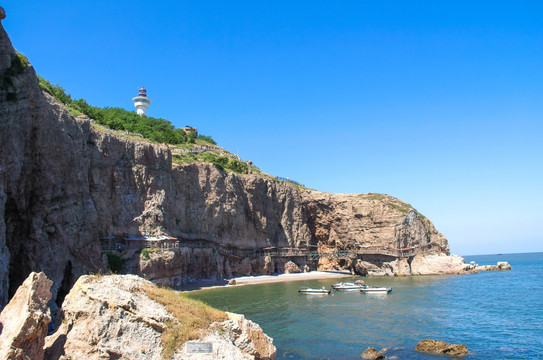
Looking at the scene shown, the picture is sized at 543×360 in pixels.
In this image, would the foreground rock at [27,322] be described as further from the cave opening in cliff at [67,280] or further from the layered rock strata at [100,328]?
the cave opening in cliff at [67,280]

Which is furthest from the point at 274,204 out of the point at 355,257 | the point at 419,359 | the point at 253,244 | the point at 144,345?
the point at 144,345

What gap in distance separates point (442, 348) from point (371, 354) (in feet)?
15.5

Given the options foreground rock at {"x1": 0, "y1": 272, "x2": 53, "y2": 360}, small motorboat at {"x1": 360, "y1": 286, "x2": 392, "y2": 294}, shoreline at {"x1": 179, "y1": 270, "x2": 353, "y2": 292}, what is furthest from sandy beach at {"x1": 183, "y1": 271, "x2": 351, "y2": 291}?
foreground rock at {"x1": 0, "y1": 272, "x2": 53, "y2": 360}

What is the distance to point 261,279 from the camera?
68062 millimetres

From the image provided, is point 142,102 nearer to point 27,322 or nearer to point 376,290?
point 376,290

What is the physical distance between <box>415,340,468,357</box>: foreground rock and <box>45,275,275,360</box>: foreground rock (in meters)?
14.6

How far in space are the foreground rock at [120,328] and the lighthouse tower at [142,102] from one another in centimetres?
10720

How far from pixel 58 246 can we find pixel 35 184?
18.9 feet

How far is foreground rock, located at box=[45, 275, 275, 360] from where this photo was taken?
37.6 ft

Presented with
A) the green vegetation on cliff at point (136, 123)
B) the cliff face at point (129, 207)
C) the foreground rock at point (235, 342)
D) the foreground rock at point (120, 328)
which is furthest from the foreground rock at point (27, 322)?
the green vegetation on cliff at point (136, 123)

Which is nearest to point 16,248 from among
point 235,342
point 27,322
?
point 27,322

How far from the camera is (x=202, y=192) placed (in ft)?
222

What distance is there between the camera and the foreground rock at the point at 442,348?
23300 millimetres

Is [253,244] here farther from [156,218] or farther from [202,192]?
[156,218]
